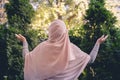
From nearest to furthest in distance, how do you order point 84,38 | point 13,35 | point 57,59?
point 57,59 → point 84,38 → point 13,35

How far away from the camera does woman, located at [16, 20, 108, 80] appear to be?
4.23 m

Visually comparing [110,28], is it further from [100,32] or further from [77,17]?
[77,17]

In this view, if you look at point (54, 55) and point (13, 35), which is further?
point (13, 35)

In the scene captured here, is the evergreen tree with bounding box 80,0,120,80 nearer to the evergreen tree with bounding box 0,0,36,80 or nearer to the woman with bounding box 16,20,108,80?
the evergreen tree with bounding box 0,0,36,80

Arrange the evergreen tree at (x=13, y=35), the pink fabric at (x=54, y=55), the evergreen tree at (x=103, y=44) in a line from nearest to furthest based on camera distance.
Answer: the pink fabric at (x=54, y=55) < the evergreen tree at (x=103, y=44) < the evergreen tree at (x=13, y=35)

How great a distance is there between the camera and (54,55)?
14.2ft

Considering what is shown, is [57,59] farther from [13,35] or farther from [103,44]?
[13,35]

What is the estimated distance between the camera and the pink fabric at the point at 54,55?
4227 millimetres

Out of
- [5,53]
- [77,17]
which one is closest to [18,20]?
[5,53]

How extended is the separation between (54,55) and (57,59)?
0.06 m

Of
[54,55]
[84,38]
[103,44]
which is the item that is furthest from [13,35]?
[54,55]

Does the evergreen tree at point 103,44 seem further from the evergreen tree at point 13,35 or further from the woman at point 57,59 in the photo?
the woman at point 57,59

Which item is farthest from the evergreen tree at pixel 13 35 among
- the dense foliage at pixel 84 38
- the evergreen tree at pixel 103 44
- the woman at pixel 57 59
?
the woman at pixel 57 59

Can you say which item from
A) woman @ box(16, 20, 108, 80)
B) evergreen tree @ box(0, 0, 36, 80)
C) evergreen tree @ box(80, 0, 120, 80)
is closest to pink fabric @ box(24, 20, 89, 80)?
woman @ box(16, 20, 108, 80)
